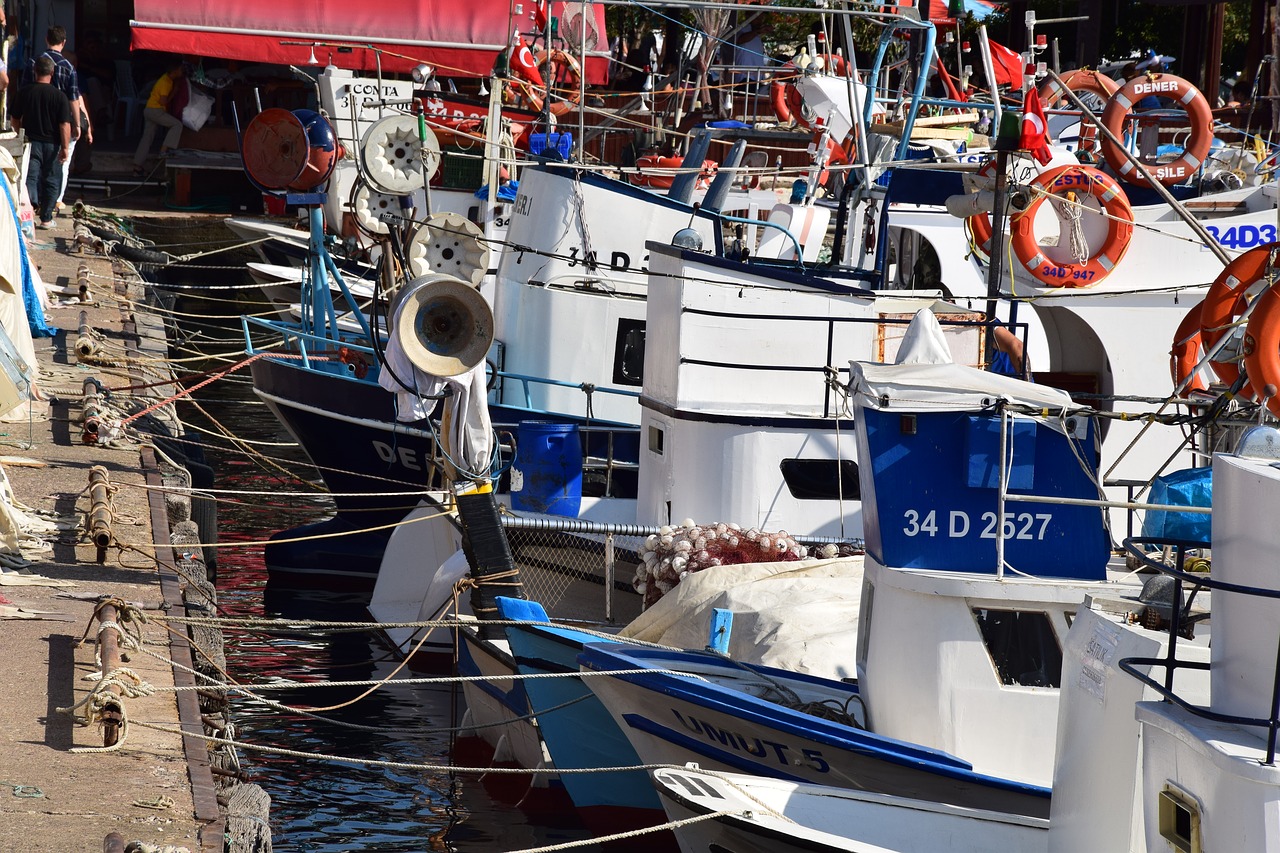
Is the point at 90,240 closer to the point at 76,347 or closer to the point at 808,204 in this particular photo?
the point at 76,347

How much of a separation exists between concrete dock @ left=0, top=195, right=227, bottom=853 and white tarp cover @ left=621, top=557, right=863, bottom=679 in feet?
8.78

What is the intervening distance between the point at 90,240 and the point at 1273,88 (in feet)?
52.4

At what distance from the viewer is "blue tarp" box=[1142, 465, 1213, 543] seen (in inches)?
285

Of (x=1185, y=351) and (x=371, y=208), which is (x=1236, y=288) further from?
(x=371, y=208)

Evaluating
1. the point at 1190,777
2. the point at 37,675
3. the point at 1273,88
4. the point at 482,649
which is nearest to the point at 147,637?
the point at 37,675

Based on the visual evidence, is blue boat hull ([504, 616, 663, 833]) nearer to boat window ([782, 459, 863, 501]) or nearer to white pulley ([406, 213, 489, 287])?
boat window ([782, 459, 863, 501])

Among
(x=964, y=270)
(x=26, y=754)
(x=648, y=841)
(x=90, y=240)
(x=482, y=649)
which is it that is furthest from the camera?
(x=90, y=240)

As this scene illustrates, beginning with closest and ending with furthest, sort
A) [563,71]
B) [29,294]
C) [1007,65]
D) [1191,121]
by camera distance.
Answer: [29,294], [1191,121], [1007,65], [563,71]

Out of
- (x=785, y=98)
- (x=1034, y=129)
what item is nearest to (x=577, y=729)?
(x=1034, y=129)

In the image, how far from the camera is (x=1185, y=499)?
7262mm

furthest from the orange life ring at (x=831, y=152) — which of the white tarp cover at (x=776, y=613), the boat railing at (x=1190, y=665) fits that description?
the boat railing at (x=1190, y=665)

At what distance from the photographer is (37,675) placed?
7.19 meters

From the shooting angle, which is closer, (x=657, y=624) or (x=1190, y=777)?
(x=1190, y=777)

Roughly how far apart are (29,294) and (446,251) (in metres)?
4.52
